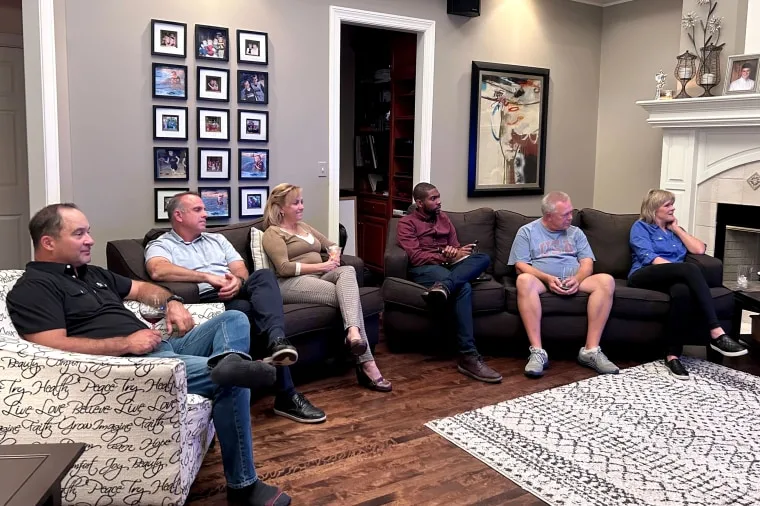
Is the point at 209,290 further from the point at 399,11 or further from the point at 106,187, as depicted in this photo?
the point at 399,11

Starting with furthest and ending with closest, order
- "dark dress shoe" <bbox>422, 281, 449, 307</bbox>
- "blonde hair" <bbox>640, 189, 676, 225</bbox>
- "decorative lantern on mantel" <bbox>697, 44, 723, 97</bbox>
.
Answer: "decorative lantern on mantel" <bbox>697, 44, 723, 97</bbox> < "blonde hair" <bbox>640, 189, 676, 225</bbox> < "dark dress shoe" <bbox>422, 281, 449, 307</bbox>

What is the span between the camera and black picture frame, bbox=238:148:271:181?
479 cm

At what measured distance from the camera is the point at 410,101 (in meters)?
6.22

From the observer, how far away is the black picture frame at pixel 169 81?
4.39m

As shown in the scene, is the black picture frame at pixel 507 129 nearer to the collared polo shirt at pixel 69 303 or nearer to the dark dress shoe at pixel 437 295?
the dark dress shoe at pixel 437 295

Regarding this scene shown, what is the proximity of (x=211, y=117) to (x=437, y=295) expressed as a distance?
81.2 inches

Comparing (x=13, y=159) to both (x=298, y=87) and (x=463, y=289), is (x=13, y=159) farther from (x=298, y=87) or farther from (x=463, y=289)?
(x=463, y=289)

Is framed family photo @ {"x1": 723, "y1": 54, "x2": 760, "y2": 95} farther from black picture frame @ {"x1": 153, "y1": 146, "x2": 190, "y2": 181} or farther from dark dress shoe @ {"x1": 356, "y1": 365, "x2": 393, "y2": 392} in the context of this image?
black picture frame @ {"x1": 153, "y1": 146, "x2": 190, "y2": 181}

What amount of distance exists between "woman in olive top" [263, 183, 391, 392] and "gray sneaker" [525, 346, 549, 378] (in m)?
0.84

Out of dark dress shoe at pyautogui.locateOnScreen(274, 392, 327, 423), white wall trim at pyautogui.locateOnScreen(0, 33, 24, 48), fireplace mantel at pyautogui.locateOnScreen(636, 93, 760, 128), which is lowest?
dark dress shoe at pyautogui.locateOnScreen(274, 392, 327, 423)

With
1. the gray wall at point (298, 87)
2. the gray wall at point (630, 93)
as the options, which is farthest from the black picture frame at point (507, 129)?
the gray wall at point (630, 93)

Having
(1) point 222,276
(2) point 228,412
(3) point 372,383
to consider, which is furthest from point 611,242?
(2) point 228,412

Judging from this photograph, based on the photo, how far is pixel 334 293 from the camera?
366cm

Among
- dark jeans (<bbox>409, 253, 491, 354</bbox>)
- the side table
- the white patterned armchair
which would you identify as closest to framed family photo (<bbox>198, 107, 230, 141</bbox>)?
dark jeans (<bbox>409, 253, 491, 354</bbox>)
